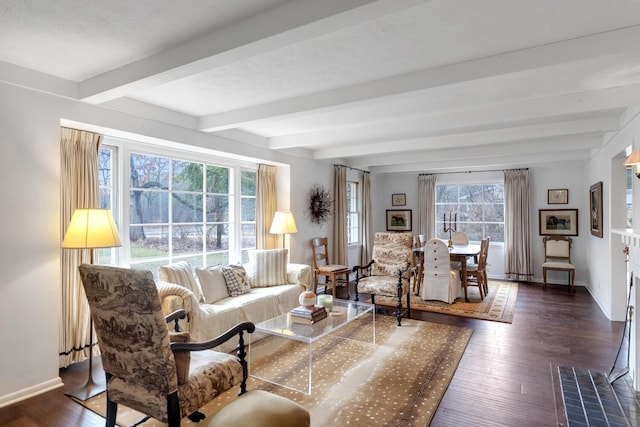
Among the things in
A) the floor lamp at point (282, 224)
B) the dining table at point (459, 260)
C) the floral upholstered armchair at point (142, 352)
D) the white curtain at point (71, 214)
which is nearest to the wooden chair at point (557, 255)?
the dining table at point (459, 260)

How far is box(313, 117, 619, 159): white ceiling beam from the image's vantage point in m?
4.08

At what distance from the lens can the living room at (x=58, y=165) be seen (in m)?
2.63

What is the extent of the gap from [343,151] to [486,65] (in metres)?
3.42

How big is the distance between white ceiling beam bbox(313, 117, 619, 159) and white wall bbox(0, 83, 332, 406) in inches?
143

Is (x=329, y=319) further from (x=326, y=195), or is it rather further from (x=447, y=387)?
(x=326, y=195)

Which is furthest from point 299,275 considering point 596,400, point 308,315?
point 596,400

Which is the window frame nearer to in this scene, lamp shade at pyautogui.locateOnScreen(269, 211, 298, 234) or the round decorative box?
lamp shade at pyautogui.locateOnScreen(269, 211, 298, 234)

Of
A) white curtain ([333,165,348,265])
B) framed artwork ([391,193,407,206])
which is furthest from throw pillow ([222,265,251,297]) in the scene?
framed artwork ([391,193,407,206])

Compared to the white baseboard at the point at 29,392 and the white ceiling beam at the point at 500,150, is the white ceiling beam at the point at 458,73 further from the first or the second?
the white ceiling beam at the point at 500,150

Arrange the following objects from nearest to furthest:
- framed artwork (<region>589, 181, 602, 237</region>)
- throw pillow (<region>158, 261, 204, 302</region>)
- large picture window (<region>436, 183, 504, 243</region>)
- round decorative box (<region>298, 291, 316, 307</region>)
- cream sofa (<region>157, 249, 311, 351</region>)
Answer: cream sofa (<region>157, 249, 311, 351</region>) → round decorative box (<region>298, 291, 316, 307</region>) → throw pillow (<region>158, 261, 204, 302</region>) → framed artwork (<region>589, 181, 602, 237</region>) → large picture window (<region>436, 183, 504, 243</region>)

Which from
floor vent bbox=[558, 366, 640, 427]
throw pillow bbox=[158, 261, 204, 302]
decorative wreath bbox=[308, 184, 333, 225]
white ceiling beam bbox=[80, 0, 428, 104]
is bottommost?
floor vent bbox=[558, 366, 640, 427]

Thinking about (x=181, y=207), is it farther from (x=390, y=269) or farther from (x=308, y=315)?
(x=390, y=269)

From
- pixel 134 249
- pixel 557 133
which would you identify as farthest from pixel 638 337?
pixel 134 249

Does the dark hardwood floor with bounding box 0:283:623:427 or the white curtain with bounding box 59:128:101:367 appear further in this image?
the white curtain with bounding box 59:128:101:367
